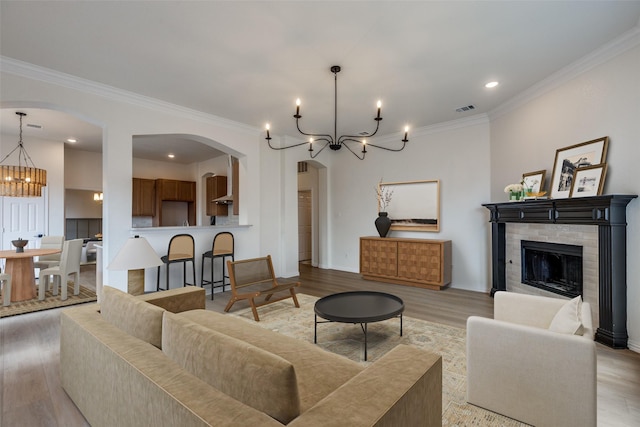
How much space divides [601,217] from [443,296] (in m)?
2.36

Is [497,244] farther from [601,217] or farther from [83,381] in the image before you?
[83,381]

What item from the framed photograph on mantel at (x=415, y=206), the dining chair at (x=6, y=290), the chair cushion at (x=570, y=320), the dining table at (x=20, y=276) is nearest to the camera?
the chair cushion at (x=570, y=320)

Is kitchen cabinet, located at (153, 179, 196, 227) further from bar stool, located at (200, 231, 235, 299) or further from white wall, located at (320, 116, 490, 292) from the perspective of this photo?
white wall, located at (320, 116, 490, 292)

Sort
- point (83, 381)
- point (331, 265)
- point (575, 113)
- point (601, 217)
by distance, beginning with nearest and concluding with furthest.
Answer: point (83, 381)
point (601, 217)
point (575, 113)
point (331, 265)

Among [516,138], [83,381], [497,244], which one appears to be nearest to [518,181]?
[516,138]

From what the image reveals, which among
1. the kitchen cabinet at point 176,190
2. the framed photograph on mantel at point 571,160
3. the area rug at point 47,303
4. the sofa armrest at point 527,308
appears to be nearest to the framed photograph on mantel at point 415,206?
the framed photograph on mantel at point 571,160

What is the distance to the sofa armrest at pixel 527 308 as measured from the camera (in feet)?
7.34

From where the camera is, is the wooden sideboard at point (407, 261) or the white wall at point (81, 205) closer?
the wooden sideboard at point (407, 261)

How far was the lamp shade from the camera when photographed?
2375 mm

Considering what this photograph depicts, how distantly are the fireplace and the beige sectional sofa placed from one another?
10.1 feet

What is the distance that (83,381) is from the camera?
6.06 feet

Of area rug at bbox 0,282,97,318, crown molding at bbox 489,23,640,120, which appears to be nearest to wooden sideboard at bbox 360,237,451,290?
crown molding at bbox 489,23,640,120

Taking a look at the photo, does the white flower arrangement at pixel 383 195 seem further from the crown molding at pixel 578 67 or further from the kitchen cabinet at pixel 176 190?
the kitchen cabinet at pixel 176 190

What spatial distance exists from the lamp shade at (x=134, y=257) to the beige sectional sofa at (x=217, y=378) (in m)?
0.39
